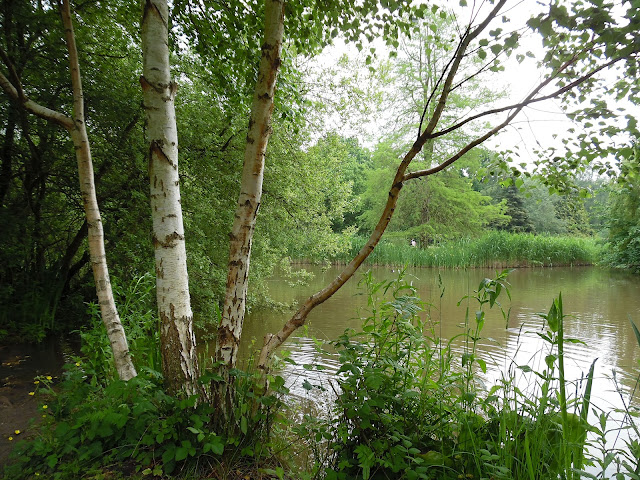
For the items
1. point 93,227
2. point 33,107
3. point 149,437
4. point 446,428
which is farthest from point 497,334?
point 33,107

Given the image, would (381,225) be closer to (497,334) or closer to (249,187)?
(249,187)

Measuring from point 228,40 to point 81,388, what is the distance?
8.85 ft

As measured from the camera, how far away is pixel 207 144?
4.77 meters

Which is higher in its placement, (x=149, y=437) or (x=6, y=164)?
(x=6, y=164)

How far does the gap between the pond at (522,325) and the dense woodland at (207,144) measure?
77 centimetres

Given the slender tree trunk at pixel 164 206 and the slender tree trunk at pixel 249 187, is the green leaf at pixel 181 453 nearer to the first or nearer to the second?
the slender tree trunk at pixel 164 206

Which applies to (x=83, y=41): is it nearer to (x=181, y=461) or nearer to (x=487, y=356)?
(x=181, y=461)

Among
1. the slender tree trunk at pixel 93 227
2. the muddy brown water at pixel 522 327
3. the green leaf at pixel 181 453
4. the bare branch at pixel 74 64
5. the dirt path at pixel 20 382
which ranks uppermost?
the bare branch at pixel 74 64

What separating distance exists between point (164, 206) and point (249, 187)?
18.0 inches

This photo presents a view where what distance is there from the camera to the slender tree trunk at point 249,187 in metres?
1.83

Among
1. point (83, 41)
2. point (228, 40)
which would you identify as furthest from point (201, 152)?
point (228, 40)

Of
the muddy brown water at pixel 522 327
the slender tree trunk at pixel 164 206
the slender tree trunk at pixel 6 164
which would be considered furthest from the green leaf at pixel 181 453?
the slender tree trunk at pixel 6 164

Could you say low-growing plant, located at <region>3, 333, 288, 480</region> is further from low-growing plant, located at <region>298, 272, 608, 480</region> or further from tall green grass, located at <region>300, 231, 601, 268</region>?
tall green grass, located at <region>300, 231, 601, 268</region>

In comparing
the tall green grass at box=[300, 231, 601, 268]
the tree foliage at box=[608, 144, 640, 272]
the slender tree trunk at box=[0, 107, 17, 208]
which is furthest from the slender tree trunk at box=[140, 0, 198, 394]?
the tree foliage at box=[608, 144, 640, 272]
